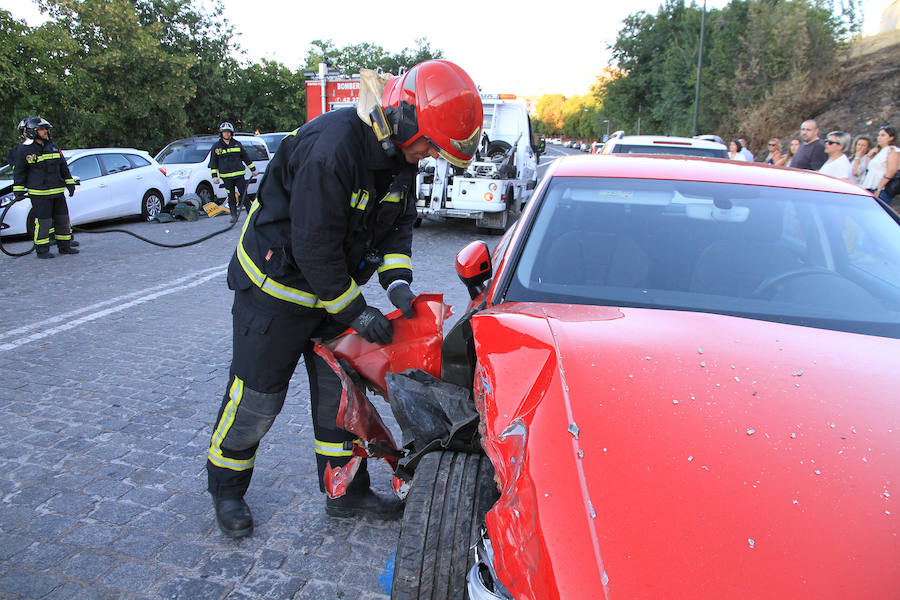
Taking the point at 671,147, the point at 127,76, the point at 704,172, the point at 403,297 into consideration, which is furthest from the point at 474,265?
the point at 127,76

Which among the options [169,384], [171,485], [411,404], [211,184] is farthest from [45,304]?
[211,184]

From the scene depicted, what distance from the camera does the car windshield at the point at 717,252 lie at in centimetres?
221

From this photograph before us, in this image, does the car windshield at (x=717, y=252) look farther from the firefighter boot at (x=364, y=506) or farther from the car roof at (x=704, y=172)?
the firefighter boot at (x=364, y=506)

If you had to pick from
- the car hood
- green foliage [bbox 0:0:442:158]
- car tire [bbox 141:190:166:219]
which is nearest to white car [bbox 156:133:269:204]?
car tire [bbox 141:190:166:219]

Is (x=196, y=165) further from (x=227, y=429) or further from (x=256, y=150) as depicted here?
(x=227, y=429)

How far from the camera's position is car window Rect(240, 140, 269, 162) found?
15.0m

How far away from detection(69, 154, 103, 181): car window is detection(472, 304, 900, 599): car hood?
1140cm

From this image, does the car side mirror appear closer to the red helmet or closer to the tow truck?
the red helmet

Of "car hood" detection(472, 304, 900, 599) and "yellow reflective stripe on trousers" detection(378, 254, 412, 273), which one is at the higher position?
"yellow reflective stripe on trousers" detection(378, 254, 412, 273)

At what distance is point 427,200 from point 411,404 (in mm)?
8776

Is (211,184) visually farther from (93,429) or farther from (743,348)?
(743,348)

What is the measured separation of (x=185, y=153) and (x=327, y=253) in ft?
45.9

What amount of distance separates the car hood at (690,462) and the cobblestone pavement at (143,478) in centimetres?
125

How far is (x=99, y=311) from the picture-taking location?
233 inches
